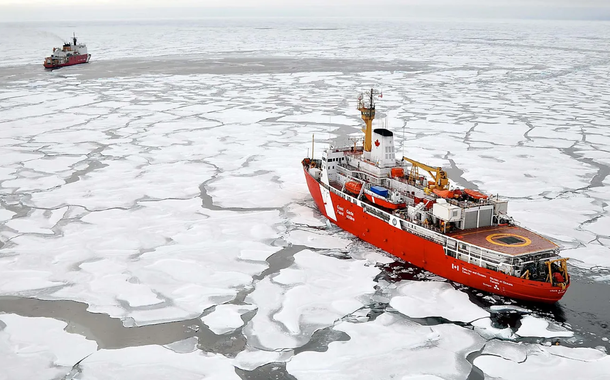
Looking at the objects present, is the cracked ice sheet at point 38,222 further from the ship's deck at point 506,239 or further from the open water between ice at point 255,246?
the ship's deck at point 506,239

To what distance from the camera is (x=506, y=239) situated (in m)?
10.9

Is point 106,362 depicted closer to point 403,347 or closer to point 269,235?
point 403,347

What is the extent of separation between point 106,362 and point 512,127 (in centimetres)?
1991

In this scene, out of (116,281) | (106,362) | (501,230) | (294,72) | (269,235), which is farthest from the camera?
(294,72)

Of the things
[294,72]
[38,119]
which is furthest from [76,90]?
[294,72]

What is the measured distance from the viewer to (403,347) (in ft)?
28.6

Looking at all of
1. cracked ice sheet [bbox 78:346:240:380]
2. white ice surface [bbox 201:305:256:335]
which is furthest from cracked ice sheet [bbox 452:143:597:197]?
cracked ice sheet [bbox 78:346:240:380]

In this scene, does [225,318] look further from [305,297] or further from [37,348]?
[37,348]

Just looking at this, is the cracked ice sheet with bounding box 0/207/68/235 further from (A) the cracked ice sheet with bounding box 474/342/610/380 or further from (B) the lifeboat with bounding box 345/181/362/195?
(A) the cracked ice sheet with bounding box 474/342/610/380

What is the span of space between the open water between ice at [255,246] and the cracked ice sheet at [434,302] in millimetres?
40

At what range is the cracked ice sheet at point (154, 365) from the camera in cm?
790

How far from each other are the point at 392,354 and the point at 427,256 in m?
3.19

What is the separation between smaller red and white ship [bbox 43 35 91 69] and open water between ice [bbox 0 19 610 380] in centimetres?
1616

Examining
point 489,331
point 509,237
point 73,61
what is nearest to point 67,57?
point 73,61
